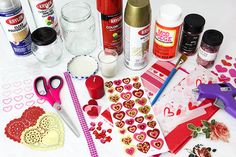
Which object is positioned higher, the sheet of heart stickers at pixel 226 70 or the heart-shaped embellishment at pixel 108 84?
the sheet of heart stickers at pixel 226 70

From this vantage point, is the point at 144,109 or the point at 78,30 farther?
the point at 78,30

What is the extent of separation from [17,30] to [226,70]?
56 centimetres

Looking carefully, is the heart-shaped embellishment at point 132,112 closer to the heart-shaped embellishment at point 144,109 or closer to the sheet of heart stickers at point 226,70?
the heart-shaped embellishment at point 144,109

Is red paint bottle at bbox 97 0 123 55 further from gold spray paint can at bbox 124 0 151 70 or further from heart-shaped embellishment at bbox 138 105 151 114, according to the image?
heart-shaped embellishment at bbox 138 105 151 114

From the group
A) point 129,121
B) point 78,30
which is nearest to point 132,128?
point 129,121

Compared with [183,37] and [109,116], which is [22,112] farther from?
[183,37]

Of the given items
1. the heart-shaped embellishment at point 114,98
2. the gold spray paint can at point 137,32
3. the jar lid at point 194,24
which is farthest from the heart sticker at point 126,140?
the jar lid at point 194,24

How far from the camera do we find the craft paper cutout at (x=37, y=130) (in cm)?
71

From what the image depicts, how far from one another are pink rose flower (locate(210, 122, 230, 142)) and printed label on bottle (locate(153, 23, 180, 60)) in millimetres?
222

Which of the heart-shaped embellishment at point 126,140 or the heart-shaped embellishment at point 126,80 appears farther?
the heart-shaped embellishment at point 126,80

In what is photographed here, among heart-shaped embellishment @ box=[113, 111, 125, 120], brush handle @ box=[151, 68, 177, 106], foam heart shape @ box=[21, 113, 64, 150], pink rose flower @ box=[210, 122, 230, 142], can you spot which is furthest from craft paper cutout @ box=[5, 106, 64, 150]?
pink rose flower @ box=[210, 122, 230, 142]

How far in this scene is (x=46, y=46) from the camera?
2.61 ft

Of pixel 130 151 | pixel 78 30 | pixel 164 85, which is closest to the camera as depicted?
pixel 130 151

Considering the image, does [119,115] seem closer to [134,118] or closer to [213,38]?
[134,118]
